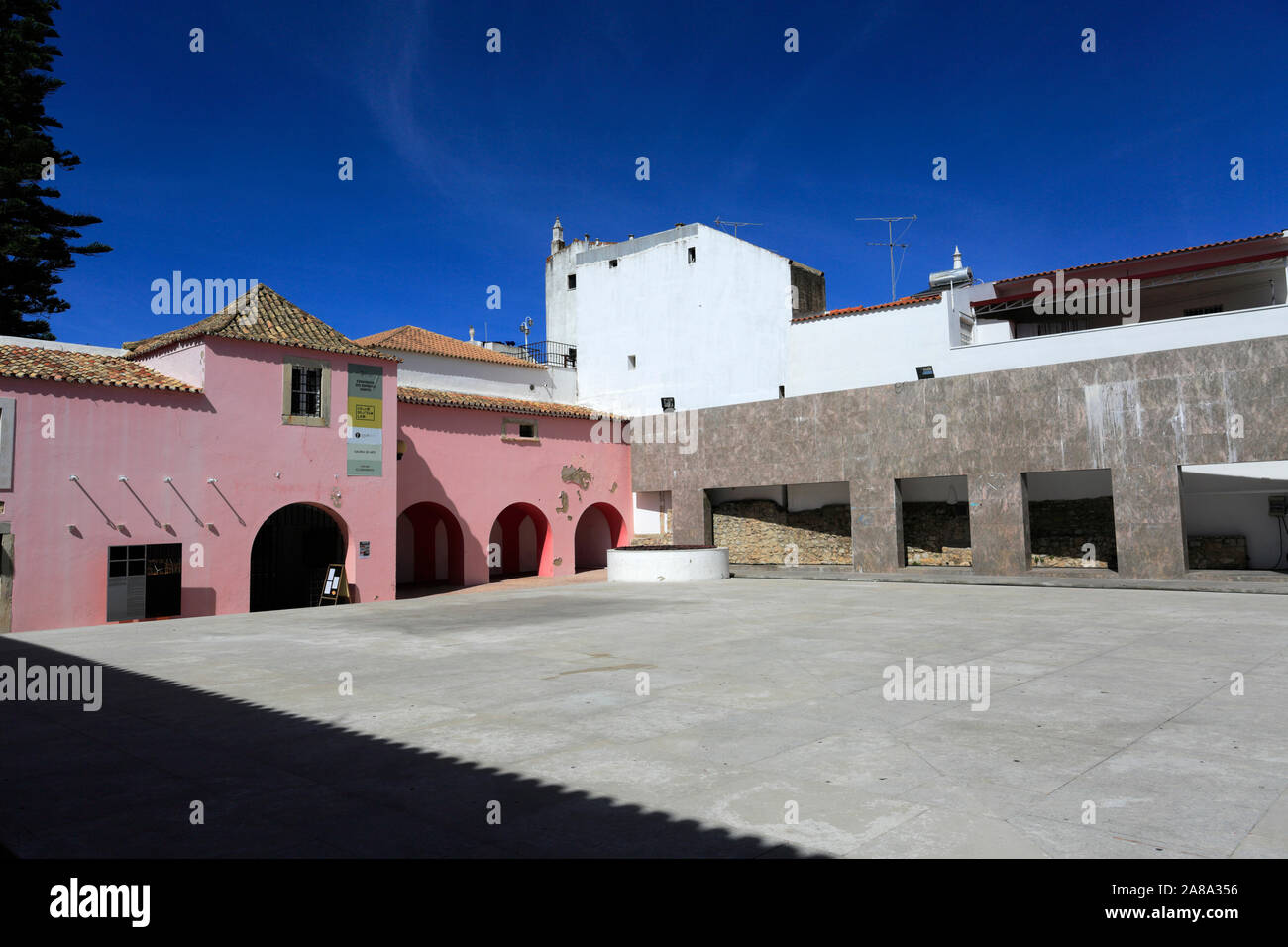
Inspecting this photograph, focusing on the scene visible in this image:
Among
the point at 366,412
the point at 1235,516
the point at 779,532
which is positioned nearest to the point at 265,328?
the point at 366,412

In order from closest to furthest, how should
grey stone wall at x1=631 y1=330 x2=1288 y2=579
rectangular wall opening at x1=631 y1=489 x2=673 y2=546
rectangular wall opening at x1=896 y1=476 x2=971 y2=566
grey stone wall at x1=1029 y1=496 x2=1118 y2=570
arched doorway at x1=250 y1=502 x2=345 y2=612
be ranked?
grey stone wall at x1=631 y1=330 x2=1288 y2=579
arched doorway at x1=250 y1=502 x2=345 y2=612
grey stone wall at x1=1029 y1=496 x2=1118 y2=570
rectangular wall opening at x1=896 y1=476 x2=971 y2=566
rectangular wall opening at x1=631 y1=489 x2=673 y2=546

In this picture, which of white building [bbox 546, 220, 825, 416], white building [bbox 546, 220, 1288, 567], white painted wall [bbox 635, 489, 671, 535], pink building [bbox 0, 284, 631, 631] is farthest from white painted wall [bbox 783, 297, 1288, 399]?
pink building [bbox 0, 284, 631, 631]

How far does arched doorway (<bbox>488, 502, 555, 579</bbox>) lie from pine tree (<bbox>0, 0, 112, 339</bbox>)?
17.2 metres

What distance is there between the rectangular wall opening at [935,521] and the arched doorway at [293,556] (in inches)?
658

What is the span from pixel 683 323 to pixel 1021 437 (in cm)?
1474

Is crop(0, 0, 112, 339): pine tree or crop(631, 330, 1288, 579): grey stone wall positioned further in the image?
crop(0, 0, 112, 339): pine tree

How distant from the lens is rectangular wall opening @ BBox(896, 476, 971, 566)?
2589cm

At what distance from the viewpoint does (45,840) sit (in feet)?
15.2

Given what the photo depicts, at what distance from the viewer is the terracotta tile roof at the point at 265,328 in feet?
62.5

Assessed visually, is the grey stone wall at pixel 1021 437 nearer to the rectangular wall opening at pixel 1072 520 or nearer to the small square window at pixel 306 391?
the rectangular wall opening at pixel 1072 520

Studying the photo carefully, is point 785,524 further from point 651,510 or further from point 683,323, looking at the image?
point 683,323

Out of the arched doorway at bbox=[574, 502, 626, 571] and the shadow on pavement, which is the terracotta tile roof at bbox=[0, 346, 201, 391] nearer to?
the shadow on pavement
